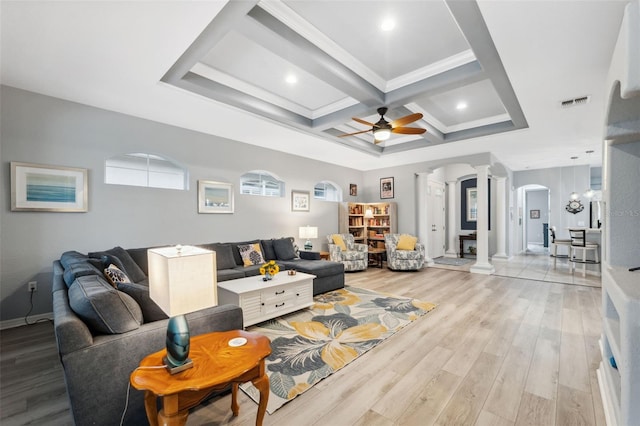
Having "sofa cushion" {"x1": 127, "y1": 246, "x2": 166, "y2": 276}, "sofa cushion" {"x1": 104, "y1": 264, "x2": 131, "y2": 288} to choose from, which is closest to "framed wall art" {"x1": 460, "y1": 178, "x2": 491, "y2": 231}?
"sofa cushion" {"x1": 127, "y1": 246, "x2": 166, "y2": 276}

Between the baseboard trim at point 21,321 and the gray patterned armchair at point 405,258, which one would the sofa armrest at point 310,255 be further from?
the baseboard trim at point 21,321

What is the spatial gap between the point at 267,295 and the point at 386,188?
5461 mm

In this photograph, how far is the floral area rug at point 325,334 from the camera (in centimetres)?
219

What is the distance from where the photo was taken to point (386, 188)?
789 centimetres

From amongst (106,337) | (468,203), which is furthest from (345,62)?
(468,203)

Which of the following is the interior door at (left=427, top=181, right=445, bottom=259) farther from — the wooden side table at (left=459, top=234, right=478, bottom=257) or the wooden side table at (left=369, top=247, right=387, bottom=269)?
the wooden side table at (left=369, top=247, right=387, bottom=269)

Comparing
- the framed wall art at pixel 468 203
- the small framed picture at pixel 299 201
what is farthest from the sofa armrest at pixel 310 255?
the framed wall art at pixel 468 203

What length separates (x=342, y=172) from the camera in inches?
301

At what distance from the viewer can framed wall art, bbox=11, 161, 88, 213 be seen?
3.17 metres

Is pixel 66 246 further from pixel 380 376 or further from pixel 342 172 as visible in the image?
pixel 342 172

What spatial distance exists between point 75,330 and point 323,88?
362 centimetres

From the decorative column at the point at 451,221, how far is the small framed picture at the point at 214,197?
23.3ft

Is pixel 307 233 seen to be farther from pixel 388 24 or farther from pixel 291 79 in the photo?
pixel 388 24

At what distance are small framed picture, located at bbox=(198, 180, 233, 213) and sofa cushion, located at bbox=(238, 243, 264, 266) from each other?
2.57ft
